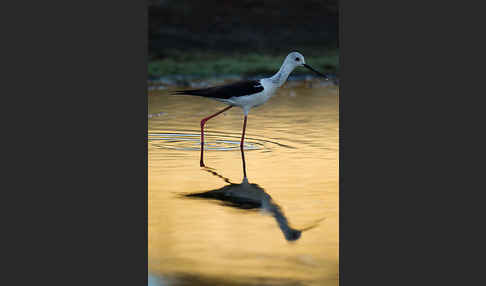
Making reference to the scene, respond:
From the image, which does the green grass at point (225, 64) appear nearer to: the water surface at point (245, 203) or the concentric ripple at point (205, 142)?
the water surface at point (245, 203)

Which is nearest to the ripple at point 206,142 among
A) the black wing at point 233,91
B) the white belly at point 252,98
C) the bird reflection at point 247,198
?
the white belly at point 252,98

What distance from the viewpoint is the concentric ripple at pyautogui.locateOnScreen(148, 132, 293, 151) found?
742 centimetres

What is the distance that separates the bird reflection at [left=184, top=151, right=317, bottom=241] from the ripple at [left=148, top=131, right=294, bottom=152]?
143 centimetres

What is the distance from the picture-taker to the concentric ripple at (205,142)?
24.3 ft

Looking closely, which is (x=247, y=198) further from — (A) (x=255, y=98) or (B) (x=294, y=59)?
(B) (x=294, y=59)

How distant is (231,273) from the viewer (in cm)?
394

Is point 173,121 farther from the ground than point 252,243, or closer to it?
farther from the ground

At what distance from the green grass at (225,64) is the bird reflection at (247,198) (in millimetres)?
9106

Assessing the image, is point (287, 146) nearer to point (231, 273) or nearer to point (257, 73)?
point (231, 273)

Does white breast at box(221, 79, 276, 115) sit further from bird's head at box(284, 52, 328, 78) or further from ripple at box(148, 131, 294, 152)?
ripple at box(148, 131, 294, 152)

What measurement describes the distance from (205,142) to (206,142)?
0.01 metres

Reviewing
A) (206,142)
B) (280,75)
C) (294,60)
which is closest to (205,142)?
(206,142)
